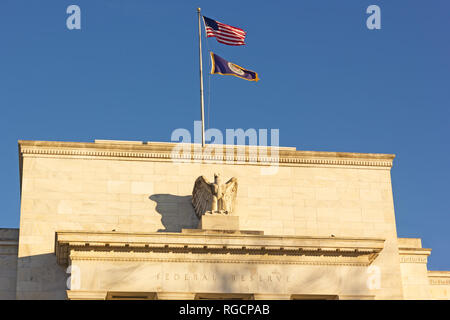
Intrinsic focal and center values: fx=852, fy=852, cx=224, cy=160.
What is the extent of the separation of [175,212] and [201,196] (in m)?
Result: 1.76

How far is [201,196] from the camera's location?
42.8m

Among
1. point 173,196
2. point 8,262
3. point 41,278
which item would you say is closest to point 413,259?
point 173,196

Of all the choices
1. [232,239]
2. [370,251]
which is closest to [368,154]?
[370,251]

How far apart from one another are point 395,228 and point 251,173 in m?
8.21

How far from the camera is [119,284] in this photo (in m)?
37.6

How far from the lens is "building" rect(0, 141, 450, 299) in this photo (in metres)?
Result: 38.1

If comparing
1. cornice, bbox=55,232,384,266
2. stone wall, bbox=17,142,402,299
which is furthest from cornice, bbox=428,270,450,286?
cornice, bbox=55,232,384,266

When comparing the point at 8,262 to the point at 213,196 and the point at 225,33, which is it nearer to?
the point at 213,196

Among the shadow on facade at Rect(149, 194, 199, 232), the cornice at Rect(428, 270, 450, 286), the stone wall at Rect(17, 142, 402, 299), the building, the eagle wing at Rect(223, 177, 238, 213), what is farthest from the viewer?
the cornice at Rect(428, 270, 450, 286)

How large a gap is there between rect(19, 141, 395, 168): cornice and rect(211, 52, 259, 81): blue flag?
14.0 ft

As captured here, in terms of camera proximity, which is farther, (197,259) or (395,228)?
(395,228)

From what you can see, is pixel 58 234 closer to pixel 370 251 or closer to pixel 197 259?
pixel 197 259

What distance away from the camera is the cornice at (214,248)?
3775 cm

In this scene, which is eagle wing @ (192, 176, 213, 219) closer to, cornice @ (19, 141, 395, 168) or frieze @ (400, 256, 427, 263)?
cornice @ (19, 141, 395, 168)
